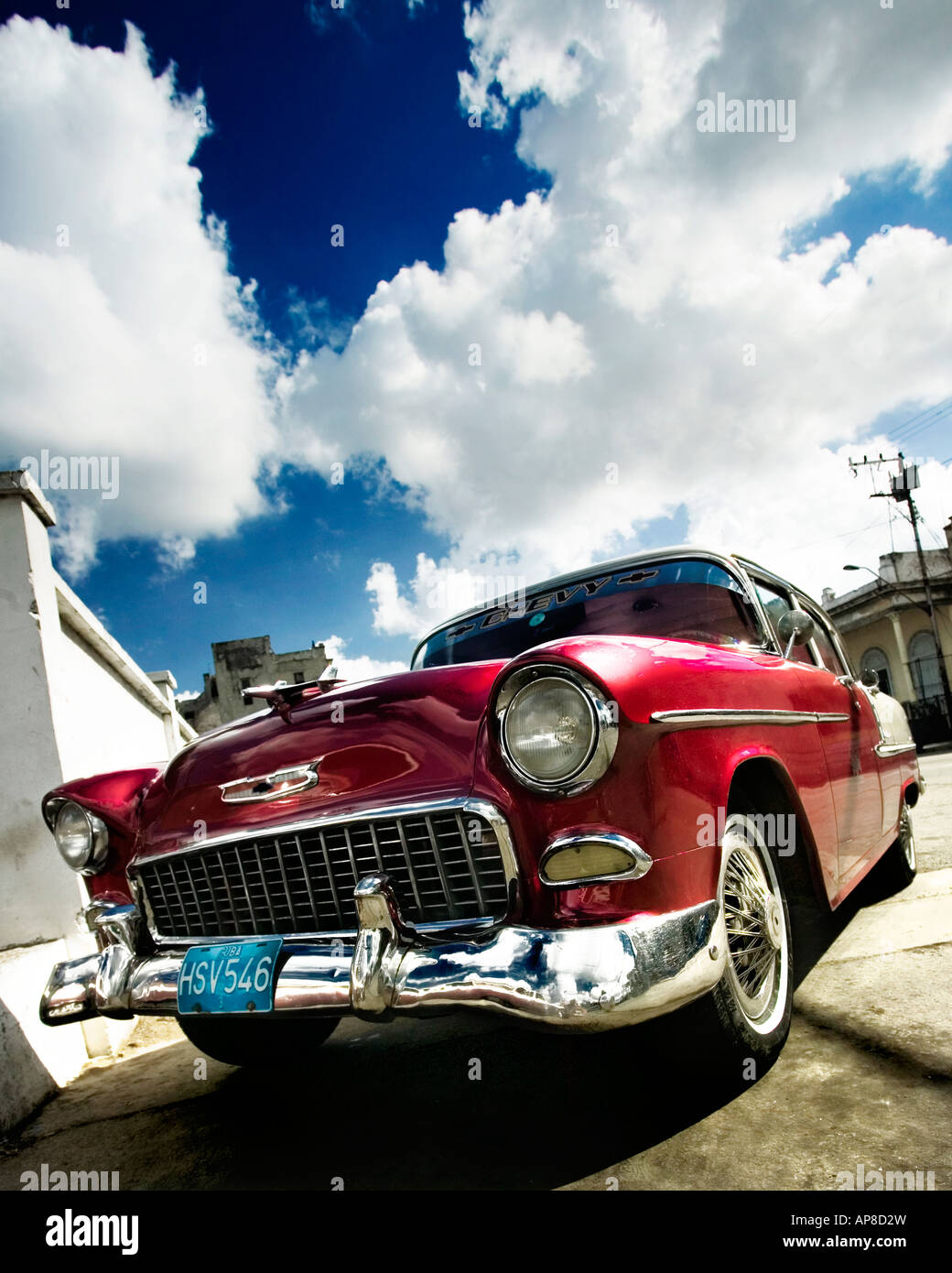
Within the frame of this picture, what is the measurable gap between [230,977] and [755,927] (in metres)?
1.30

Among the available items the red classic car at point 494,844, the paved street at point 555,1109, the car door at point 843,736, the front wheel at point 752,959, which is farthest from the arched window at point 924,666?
the front wheel at point 752,959

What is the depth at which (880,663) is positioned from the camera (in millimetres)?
25625

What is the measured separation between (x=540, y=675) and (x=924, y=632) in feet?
88.3

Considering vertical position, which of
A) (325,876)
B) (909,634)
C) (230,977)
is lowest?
(230,977)

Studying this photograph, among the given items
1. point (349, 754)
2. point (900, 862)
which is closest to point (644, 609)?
point (349, 754)

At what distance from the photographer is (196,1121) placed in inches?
93.0

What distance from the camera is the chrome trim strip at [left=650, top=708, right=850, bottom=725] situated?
5.67 ft

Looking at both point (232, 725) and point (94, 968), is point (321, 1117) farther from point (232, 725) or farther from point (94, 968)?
point (232, 725)

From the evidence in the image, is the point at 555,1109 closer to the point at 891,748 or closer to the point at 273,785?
the point at 273,785

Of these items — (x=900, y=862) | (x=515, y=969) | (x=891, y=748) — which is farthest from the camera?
(x=900, y=862)

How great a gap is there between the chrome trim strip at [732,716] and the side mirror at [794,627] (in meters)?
0.28

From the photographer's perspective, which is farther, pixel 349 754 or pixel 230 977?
pixel 349 754

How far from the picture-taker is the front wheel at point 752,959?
5.88 ft

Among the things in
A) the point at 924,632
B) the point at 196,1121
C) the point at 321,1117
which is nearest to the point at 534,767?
the point at 321,1117
